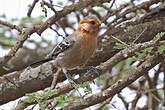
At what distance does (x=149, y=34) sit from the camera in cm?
441

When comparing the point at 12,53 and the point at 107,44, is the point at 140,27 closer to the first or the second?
the point at 107,44

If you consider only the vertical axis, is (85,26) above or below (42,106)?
above

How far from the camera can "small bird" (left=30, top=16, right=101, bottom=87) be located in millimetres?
4117

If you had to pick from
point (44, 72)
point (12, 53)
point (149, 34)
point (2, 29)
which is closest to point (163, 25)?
point (149, 34)

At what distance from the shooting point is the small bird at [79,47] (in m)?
4.12

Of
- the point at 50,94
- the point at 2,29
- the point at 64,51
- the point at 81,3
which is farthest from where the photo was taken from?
the point at 2,29

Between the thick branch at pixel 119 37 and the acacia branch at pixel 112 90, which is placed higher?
the thick branch at pixel 119 37

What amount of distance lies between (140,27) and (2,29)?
2.44 metres

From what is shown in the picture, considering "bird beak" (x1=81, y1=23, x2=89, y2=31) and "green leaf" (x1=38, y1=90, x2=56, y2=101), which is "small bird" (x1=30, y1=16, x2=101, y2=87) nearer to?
"bird beak" (x1=81, y1=23, x2=89, y2=31)

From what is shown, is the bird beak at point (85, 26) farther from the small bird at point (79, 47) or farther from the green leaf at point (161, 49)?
the green leaf at point (161, 49)

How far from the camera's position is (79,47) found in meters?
4.18

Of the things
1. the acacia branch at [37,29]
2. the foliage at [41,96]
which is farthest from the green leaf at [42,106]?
the acacia branch at [37,29]

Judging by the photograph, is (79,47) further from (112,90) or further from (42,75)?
(112,90)

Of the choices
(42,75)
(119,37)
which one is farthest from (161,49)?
(42,75)
